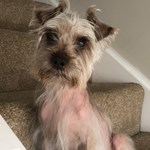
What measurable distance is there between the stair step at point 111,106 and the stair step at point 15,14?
0.56 meters

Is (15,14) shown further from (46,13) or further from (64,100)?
(64,100)

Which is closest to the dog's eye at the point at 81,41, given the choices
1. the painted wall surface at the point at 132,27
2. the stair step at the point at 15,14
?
the painted wall surface at the point at 132,27

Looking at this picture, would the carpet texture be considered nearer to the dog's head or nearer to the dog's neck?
the dog's head

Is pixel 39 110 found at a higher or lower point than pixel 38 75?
lower

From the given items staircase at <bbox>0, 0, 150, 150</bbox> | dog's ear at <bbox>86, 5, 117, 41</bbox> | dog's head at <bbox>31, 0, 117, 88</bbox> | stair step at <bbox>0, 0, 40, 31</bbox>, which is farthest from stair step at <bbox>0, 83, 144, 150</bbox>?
stair step at <bbox>0, 0, 40, 31</bbox>

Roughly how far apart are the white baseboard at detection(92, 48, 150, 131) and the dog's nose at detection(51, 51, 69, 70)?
34.8 inches

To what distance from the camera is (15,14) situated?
2123mm

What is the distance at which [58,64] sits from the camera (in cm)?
127

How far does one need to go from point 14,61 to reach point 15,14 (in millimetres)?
486

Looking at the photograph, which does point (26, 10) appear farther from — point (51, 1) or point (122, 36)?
point (122, 36)

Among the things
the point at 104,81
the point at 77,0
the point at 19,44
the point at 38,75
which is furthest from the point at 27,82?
the point at 77,0

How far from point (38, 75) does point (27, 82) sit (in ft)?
1.53

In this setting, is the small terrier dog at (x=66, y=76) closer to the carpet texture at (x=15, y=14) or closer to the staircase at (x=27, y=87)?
the staircase at (x=27, y=87)

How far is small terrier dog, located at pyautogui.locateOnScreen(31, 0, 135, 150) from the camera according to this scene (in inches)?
51.4
